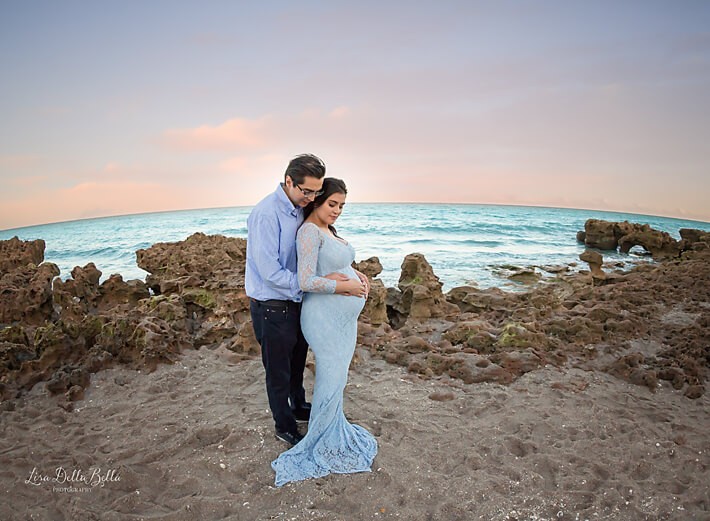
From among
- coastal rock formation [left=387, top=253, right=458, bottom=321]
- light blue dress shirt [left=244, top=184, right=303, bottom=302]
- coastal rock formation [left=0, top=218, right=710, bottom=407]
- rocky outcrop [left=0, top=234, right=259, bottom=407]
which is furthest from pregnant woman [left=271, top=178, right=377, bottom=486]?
coastal rock formation [left=387, top=253, right=458, bottom=321]

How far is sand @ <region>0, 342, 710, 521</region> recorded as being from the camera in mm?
3244

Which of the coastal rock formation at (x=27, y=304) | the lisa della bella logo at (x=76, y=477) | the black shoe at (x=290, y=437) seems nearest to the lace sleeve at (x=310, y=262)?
the black shoe at (x=290, y=437)

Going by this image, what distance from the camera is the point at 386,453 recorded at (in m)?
3.88

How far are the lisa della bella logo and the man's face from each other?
2.65 meters

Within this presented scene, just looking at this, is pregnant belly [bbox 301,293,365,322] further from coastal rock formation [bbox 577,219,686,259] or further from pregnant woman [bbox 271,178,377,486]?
coastal rock formation [bbox 577,219,686,259]

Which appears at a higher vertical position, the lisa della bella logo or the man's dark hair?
the man's dark hair

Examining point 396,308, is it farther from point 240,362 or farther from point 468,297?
point 240,362

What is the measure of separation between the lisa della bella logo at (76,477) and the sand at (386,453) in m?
0.01

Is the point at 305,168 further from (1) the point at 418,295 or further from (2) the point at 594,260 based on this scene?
(2) the point at 594,260

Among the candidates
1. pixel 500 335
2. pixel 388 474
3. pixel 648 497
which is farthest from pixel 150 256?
pixel 648 497

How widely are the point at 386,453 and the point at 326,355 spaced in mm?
1098

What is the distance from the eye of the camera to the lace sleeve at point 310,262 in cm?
334

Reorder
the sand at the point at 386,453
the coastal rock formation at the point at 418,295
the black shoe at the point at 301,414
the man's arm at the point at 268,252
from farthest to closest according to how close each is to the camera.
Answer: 1. the coastal rock formation at the point at 418,295
2. the black shoe at the point at 301,414
3. the man's arm at the point at 268,252
4. the sand at the point at 386,453

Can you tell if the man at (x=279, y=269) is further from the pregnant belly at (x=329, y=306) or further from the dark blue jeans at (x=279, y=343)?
the pregnant belly at (x=329, y=306)
